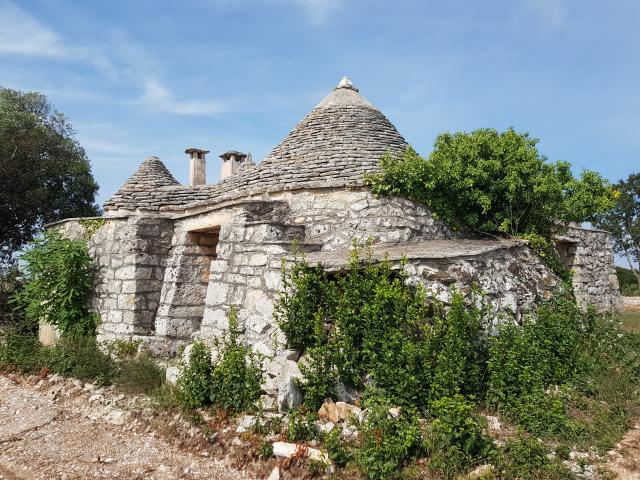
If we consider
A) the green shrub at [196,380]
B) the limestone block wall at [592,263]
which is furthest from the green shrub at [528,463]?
the limestone block wall at [592,263]

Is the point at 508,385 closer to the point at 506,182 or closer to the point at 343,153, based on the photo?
the point at 506,182

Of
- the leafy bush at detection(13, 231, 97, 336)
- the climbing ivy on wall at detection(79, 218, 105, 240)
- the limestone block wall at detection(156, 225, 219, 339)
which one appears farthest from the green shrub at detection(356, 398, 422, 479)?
the climbing ivy on wall at detection(79, 218, 105, 240)

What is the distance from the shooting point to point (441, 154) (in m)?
7.91

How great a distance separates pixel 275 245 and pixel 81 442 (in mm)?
3154

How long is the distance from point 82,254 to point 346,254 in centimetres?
531

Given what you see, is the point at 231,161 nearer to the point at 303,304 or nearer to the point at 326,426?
the point at 303,304

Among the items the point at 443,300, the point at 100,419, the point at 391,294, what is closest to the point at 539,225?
the point at 443,300

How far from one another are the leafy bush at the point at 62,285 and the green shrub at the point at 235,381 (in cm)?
430

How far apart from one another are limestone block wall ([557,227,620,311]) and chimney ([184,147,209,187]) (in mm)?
9676

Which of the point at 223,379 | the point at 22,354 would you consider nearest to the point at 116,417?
the point at 223,379

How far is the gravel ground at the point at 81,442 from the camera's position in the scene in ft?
14.4

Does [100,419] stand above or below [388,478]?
below

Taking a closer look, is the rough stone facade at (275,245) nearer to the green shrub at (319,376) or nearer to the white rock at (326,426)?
the green shrub at (319,376)

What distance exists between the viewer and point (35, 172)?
15078 millimetres
